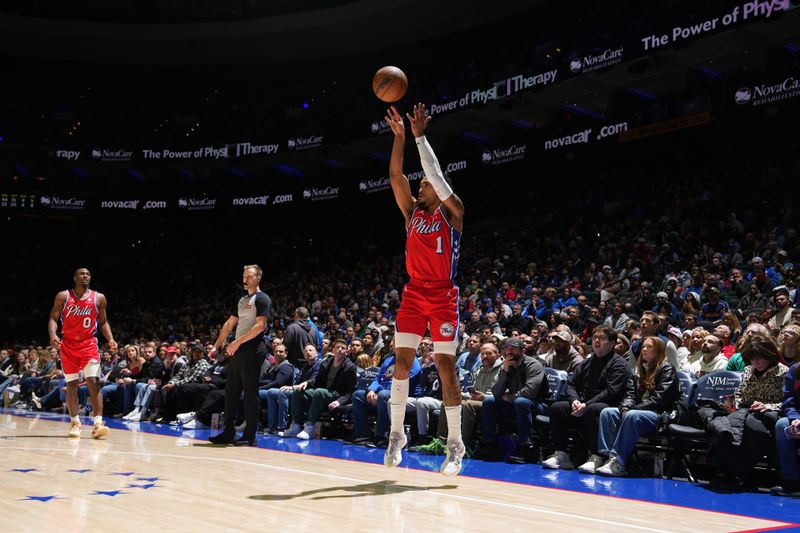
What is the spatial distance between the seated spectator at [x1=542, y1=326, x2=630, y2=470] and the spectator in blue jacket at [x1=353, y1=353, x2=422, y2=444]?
2.01 meters

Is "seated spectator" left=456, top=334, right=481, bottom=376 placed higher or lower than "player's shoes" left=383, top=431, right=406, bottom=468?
higher

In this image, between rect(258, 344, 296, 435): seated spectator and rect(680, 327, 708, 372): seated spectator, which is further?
rect(258, 344, 296, 435): seated spectator

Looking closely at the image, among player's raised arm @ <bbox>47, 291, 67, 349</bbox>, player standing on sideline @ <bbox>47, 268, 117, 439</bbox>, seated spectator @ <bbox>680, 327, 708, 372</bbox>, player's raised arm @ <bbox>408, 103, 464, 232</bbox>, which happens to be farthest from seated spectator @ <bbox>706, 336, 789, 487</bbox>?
player's raised arm @ <bbox>47, 291, 67, 349</bbox>

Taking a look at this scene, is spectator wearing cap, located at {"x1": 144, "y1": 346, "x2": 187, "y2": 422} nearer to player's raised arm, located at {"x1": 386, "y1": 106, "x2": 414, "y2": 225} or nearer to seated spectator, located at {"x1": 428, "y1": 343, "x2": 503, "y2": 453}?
seated spectator, located at {"x1": 428, "y1": 343, "x2": 503, "y2": 453}

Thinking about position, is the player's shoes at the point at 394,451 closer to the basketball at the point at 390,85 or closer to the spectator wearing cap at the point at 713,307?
the basketball at the point at 390,85

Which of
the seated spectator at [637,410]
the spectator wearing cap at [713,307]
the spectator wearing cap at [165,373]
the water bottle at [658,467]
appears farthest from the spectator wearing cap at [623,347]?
the spectator wearing cap at [165,373]

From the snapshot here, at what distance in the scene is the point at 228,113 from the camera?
30234mm

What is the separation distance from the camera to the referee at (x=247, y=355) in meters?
8.35

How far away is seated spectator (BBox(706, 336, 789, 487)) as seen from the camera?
20.3 ft

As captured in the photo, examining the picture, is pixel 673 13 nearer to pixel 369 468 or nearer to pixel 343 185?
pixel 343 185

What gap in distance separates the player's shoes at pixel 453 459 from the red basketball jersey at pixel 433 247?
45.8 inches

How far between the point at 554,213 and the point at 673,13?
20.3 ft

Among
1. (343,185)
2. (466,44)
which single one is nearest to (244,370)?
(343,185)

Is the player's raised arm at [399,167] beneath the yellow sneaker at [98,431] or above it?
above
